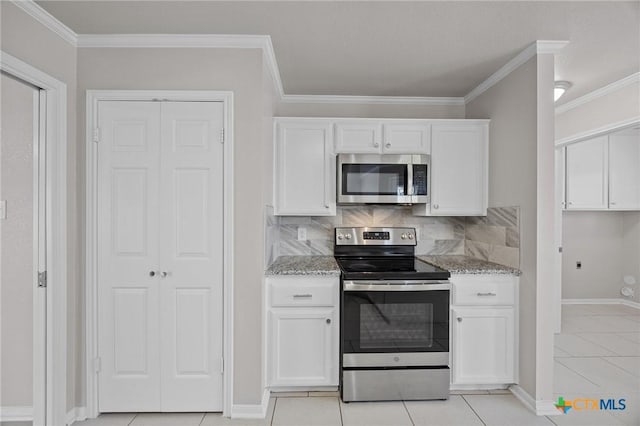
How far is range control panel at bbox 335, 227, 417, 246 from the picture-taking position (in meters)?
3.15

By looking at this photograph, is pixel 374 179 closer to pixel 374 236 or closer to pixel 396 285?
pixel 374 236

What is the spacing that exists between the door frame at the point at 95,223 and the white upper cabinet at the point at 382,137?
102 centimetres

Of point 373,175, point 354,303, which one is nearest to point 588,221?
point 373,175

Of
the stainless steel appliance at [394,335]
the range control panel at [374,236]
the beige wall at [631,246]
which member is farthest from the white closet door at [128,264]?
the beige wall at [631,246]

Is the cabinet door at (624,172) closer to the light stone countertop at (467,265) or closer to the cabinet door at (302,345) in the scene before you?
the light stone countertop at (467,265)

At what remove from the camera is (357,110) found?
10.8 feet

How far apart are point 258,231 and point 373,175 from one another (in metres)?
1.13

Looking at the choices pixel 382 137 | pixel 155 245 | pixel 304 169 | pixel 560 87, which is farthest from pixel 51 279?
pixel 560 87

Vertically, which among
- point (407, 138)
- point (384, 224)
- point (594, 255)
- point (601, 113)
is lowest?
point (594, 255)

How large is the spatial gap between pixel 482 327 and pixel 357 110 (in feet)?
6.94

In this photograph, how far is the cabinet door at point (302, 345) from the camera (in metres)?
2.41

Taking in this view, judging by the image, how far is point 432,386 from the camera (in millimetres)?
2389

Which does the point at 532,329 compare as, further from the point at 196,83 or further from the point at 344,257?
the point at 196,83

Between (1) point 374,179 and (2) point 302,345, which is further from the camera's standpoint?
(1) point 374,179
